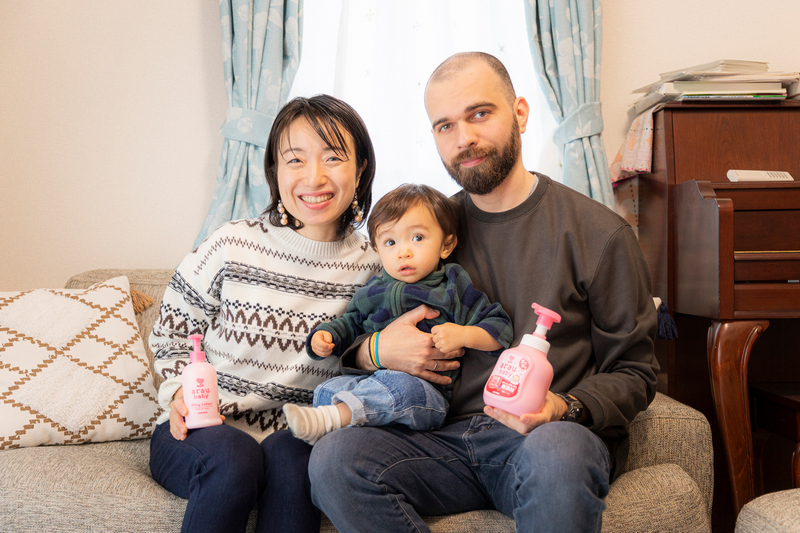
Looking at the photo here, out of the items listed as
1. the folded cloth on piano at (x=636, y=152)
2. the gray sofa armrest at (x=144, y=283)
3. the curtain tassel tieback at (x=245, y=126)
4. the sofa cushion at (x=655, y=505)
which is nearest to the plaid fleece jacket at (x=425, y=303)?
the sofa cushion at (x=655, y=505)

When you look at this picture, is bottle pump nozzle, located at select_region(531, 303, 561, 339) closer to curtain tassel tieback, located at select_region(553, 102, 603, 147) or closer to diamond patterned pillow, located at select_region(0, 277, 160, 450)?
diamond patterned pillow, located at select_region(0, 277, 160, 450)

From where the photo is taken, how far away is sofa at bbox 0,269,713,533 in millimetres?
1061

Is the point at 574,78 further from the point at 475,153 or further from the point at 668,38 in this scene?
the point at 475,153

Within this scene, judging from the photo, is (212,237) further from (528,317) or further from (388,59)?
(388,59)

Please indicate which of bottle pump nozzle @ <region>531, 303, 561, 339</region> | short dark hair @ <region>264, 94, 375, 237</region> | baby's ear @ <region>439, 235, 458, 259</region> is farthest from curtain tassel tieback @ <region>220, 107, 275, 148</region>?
bottle pump nozzle @ <region>531, 303, 561, 339</region>

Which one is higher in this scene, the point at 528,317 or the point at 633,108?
the point at 633,108

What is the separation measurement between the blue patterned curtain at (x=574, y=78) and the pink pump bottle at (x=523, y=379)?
1.31 metres

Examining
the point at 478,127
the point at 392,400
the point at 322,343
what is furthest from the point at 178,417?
the point at 478,127

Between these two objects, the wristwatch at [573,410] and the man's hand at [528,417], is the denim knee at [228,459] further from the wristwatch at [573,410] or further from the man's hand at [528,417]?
the wristwatch at [573,410]

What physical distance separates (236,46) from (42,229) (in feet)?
3.52

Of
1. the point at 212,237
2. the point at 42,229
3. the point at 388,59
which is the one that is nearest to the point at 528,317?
the point at 212,237

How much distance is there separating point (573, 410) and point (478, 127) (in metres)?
0.67

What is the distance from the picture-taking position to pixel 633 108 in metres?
2.26

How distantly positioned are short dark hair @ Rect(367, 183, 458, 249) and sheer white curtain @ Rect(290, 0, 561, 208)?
0.93m
